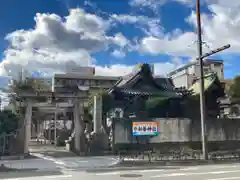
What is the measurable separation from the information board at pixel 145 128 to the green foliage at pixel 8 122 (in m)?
8.49

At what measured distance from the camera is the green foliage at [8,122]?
21.1m

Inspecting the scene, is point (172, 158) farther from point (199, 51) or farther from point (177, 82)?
point (177, 82)

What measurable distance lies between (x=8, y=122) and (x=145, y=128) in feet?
32.7

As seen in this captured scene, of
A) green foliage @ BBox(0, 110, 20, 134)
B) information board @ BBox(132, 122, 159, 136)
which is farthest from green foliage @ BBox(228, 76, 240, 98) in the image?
green foliage @ BBox(0, 110, 20, 134)

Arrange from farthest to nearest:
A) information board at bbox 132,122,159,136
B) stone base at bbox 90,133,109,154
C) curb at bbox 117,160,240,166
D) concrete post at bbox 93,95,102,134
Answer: concrete post at bbox 93,95,102,134 < information board at bbox 132,122,159,136 < stone base at bbox 90,133,109,154 < curb at bbox 117,160,240,166

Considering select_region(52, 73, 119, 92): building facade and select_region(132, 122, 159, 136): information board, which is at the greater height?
select_region(52, 73, 119, 92): building facade

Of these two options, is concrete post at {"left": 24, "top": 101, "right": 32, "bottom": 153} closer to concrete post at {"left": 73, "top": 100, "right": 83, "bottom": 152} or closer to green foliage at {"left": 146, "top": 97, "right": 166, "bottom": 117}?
concrete post at {"left": 73, "top": 100, "right": 83, "bottom": 152}

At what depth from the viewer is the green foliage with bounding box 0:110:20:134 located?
21.1m

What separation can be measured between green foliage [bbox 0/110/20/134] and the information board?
8.49 m

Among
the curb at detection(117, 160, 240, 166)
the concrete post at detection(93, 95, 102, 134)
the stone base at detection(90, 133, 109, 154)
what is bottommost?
the curb at detection(117, 160, 240, 166)

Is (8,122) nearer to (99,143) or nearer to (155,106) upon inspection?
(99,143)

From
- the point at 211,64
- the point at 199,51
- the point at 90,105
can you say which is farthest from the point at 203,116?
the point at 211,64

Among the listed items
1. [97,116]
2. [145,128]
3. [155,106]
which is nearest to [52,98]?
[97,116]

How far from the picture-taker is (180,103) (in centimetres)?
2739
